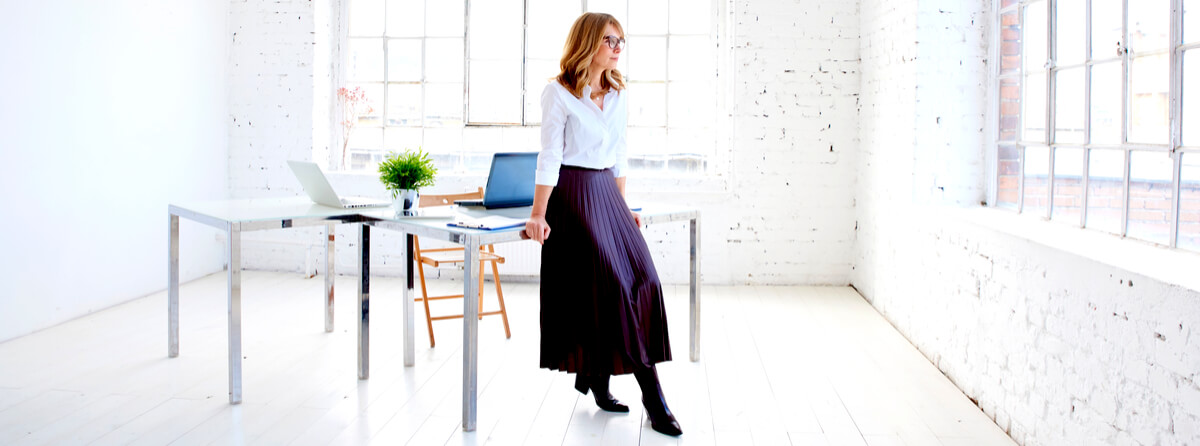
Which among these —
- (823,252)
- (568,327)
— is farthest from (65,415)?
(823,252)

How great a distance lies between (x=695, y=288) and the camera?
4719 millimetres

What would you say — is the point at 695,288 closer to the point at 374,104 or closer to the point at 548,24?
the point at 548,24

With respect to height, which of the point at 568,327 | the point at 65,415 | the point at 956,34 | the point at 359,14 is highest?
the point at 359,14

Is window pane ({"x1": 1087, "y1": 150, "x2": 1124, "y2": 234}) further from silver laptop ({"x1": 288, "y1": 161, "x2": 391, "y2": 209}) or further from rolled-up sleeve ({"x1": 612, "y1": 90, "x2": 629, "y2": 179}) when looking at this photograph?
silver laptop ({"x1": 288, "y1": 161, "x2": 391, "y2": 209})

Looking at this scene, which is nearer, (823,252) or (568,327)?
(568,327)

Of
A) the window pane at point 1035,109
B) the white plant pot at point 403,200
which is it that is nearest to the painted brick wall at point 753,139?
the window pane at point 1035,109

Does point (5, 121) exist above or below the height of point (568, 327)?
above

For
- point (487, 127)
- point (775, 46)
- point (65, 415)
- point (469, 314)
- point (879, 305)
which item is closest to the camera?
point (469, 314)

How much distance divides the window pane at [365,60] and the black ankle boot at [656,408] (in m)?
4.54

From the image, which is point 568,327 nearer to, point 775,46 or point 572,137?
point 572,137

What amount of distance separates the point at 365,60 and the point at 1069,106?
5.16m

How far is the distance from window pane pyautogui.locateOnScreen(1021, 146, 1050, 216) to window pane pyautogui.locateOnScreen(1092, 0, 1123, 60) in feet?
2.00

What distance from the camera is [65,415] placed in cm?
377

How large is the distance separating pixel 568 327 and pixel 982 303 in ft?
6.08
